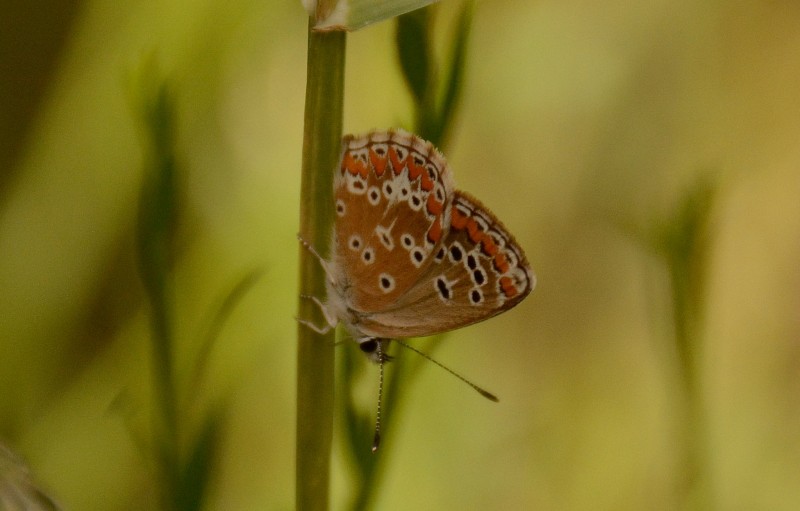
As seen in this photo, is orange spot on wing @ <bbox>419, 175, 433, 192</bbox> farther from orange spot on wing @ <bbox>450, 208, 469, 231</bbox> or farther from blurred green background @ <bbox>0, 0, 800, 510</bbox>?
blurred green background @ <bbox>0, 0, 800, 510</bbox>

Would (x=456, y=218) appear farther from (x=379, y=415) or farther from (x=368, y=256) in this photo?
(x=379, y=415)

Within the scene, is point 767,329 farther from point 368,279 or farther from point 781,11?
point 368,279

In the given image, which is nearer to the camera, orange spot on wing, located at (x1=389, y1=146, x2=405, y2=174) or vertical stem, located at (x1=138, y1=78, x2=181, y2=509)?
orange spot on wing, located at (x1=389, y1=146, x2=405, y2=174)

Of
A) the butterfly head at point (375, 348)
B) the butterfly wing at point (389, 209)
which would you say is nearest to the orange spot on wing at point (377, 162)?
the butterfly wing at point (389, 209)

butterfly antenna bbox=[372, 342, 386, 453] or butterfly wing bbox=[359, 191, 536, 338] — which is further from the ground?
butterfly wing bbox=[359, 191, 536, 338]

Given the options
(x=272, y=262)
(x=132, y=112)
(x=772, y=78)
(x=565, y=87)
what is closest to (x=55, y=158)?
(x=132, y=112)

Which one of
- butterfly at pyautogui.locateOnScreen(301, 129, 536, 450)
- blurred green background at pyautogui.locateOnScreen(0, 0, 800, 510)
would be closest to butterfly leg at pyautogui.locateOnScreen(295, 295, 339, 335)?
butterfly at pyautogui.locateOnScreen(301, 129, 536, 450)

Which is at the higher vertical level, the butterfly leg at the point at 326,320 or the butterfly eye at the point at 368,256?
the butterfly eye at the point at 368,256

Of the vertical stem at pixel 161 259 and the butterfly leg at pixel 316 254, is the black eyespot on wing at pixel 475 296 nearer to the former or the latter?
the butterfly leg at pixel 316 254
